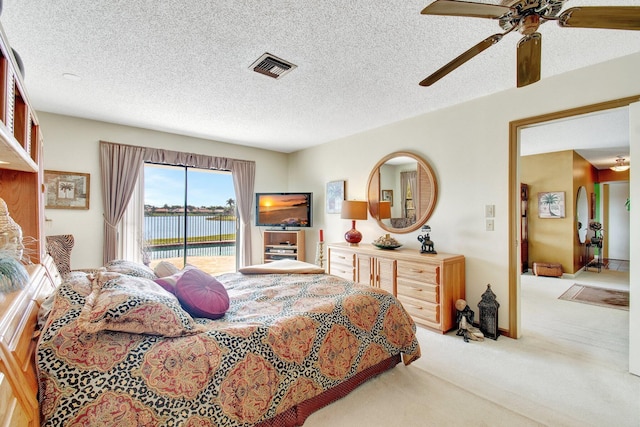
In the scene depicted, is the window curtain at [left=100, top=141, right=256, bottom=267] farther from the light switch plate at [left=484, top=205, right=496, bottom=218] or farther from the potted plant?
the potted plant

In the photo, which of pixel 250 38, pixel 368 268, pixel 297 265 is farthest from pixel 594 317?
pixel 250 38

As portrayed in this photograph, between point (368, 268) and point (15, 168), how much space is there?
3.34 meters

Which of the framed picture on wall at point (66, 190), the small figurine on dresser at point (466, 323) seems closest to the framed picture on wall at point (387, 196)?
the small figurine on dresser at point (466, 323)

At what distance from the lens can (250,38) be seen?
206 cm

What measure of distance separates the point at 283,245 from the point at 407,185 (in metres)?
2.52

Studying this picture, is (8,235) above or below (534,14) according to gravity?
below

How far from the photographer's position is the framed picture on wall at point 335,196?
15.9 feet

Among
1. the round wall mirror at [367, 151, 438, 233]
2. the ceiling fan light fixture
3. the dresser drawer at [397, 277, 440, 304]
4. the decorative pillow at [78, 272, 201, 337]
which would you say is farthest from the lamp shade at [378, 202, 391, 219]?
the ceiling fan light fixture

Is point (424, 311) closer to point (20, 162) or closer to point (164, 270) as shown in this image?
point (164, 270)

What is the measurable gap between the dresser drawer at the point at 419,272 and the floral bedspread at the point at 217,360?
110cm

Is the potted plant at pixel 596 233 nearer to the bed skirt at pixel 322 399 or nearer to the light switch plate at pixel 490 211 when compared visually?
the light switch plate at pixel 490 211

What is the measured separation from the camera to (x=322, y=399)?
1838mm

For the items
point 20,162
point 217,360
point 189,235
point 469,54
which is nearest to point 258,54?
point 469,54

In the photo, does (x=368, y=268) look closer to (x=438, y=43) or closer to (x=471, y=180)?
(x=471, y=180)
